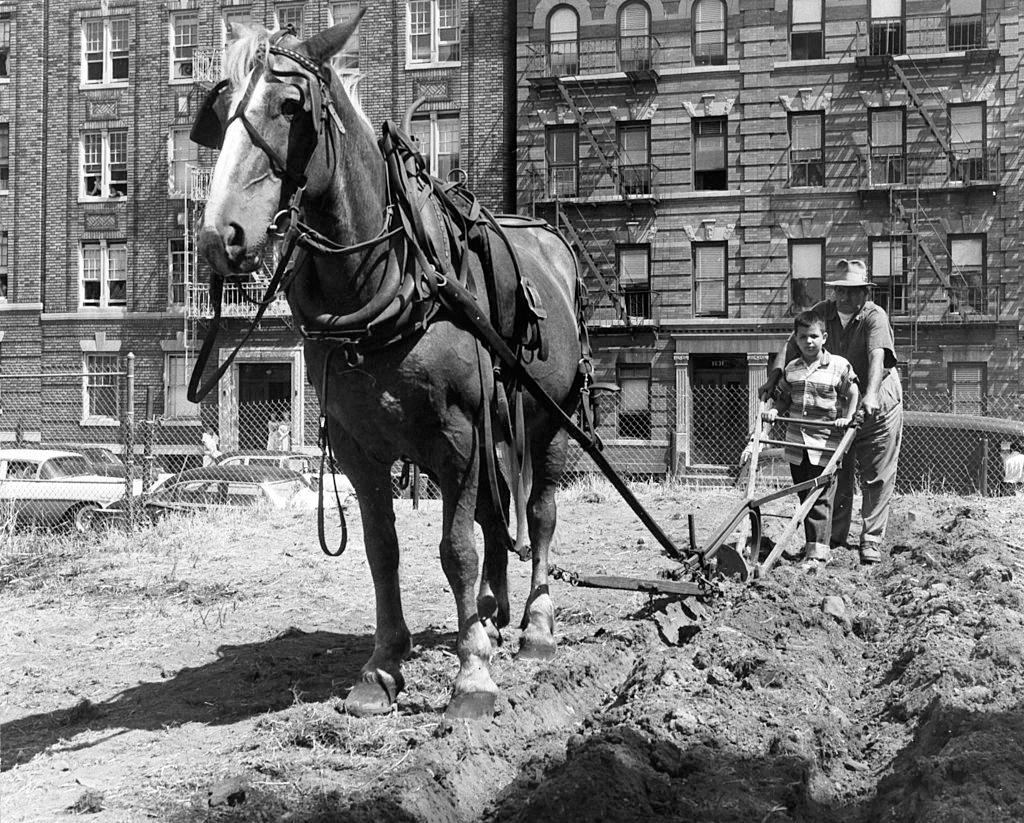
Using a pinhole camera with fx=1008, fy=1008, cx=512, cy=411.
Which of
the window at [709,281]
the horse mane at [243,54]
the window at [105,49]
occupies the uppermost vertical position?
the window at [105,49]

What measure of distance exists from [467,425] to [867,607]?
373 cm

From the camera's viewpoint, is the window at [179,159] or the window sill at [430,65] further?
the window at [179,159]

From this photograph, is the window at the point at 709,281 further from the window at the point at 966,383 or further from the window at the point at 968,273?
the window at the point at 966,383

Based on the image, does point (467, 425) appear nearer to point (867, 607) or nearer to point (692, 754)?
point (692, 754)

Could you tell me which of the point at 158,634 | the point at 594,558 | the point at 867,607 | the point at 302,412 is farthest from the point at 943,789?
the point at 302,412

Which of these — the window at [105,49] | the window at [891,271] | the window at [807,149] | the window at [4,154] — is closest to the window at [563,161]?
the window at [807,149]

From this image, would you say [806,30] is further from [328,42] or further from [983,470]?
[328,42]

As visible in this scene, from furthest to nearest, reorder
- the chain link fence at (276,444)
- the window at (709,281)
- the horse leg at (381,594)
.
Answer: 1. the window at (709,281)
2. the chain link fence at (276,444)
3. the horse leg at (381,594)

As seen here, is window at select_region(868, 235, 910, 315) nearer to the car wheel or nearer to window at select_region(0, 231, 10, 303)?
the car wheel

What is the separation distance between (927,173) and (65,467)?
2572 centimetres

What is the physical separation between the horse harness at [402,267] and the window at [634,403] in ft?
87.3

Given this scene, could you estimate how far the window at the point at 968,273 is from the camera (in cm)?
3042

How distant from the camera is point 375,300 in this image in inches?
172

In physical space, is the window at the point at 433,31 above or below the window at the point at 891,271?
above
